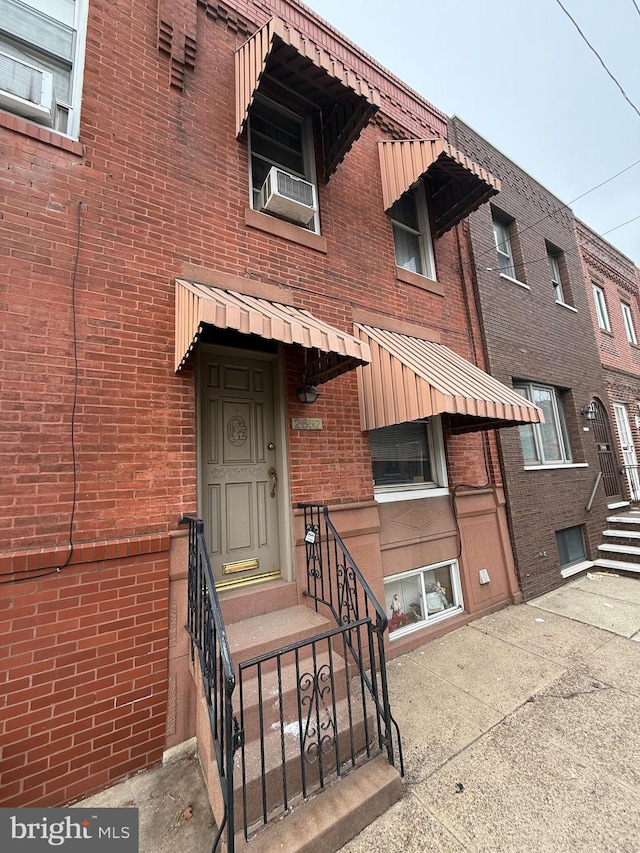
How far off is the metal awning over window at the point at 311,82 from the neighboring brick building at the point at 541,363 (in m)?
3.17

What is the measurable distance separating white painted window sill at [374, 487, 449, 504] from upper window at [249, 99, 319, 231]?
3413mm

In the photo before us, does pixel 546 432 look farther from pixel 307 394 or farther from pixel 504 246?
pixel 307 394

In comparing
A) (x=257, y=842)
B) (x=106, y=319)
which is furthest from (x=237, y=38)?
(x=257, y=842)

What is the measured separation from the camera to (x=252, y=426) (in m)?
3.73

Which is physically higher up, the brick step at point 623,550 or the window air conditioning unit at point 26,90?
the window air conditioning unit at point 26,90

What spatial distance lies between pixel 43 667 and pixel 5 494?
1194 millimetres

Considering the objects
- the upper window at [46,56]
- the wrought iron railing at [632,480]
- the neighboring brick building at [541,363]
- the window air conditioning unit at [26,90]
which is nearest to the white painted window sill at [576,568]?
the neighboring brick building at [541,363]

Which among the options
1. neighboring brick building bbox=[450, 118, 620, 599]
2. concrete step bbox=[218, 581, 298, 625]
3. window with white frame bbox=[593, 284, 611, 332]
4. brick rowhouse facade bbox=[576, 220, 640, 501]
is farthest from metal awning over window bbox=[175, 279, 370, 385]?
window with white frame bbox=[593, 284, 611, 332]

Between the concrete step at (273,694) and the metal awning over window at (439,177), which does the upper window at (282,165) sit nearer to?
the metal awning over window at (439,177)

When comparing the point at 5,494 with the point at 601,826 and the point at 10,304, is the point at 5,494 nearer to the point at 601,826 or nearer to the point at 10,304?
the point at 10,304

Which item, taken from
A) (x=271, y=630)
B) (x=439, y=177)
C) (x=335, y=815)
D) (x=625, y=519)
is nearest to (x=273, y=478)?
(x=271, y=630)

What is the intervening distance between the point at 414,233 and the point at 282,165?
2.36 meters

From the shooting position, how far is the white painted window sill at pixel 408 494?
4365mm

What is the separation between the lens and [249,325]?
2.59 meters
